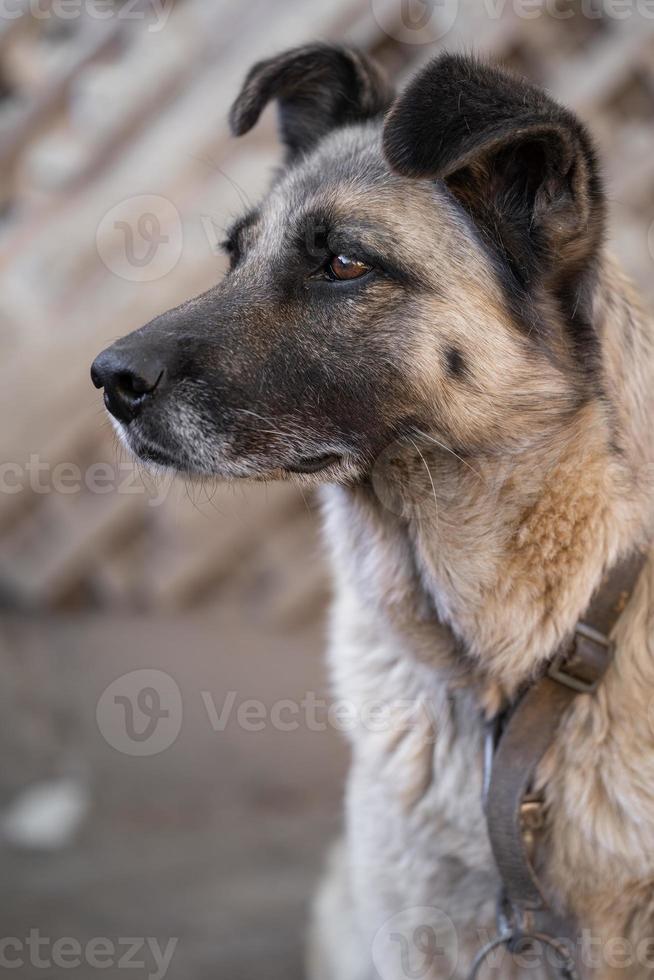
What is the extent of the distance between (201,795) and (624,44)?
289 cm


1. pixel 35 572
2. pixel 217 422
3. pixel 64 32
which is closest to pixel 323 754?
pixel 35 572

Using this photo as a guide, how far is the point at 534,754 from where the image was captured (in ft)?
6.12

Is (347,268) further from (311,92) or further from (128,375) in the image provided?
(311,92)

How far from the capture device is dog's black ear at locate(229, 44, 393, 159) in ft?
7.22

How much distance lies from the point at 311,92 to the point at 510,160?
2.50ft

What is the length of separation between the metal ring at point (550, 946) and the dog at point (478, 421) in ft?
0.19

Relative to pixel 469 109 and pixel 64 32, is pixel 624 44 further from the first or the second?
pixel 64 32

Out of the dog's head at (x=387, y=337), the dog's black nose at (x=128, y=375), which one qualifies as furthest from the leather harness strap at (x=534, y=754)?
the dog's black nose at (x=128, y=375)

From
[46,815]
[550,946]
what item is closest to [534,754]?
[550,946]

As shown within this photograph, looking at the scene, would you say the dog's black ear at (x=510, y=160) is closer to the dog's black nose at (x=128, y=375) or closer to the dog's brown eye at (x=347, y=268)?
the dog's brown eye at (x=347, y=268)

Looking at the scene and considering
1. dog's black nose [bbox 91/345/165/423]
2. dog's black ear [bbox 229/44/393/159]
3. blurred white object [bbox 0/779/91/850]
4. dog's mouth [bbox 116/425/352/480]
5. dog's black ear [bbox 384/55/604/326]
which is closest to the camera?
dog's black ear [bbox 384/55/604/326]

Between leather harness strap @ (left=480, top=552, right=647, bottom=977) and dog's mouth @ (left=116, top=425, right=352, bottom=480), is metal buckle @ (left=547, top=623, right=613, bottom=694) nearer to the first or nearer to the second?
leather harness strap @ (left=480, top=552, right=647, bottom=977)

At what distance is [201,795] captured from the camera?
347 centimetres

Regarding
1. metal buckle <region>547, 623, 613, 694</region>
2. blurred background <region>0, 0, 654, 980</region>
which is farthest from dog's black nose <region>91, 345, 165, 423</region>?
blurred background <region>0, 0, 654, 980</region>
